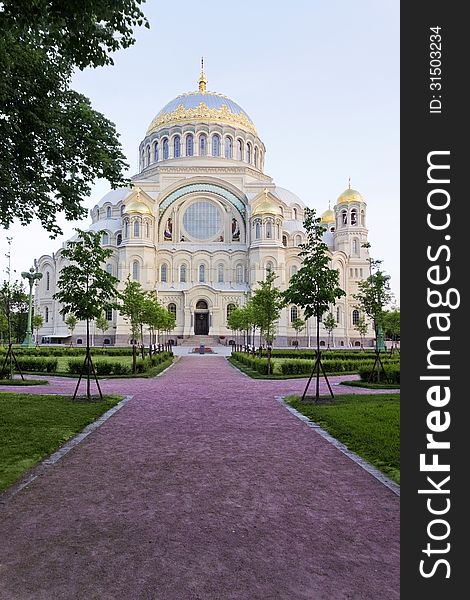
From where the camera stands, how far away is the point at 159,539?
5.24 m

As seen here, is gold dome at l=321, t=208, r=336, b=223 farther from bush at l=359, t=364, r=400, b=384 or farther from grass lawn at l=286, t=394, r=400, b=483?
grass lawn at l=286, t=394, r=400, b=483

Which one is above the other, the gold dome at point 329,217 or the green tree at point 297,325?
the gold dome at point 329,217

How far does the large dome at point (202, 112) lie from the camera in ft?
256

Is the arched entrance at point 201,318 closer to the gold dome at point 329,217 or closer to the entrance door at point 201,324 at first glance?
the entrance door at point 201,324

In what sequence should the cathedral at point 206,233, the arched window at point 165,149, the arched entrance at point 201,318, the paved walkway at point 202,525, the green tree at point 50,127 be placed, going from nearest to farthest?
the paved walkway at point 202,525, the green tree at point 50,127, the arched entrance at point 201,318, the cathedral at point 206,233, the arched window at point 165,149

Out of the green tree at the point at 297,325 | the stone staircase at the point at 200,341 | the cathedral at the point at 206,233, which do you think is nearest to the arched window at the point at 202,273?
the cathedral at the point at 206,233

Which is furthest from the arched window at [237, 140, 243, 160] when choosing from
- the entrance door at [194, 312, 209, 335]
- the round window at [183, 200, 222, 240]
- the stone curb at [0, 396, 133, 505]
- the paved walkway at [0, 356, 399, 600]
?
the paved walkway at [0, 356, 399, 600]

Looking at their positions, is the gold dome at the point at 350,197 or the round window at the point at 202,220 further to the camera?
the gold dome at the point at 350,197

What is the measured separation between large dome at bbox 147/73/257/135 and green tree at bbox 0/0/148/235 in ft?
214

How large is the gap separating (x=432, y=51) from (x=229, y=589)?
516 cm

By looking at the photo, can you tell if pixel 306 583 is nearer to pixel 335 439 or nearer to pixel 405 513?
pixel 405 513

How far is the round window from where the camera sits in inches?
2933

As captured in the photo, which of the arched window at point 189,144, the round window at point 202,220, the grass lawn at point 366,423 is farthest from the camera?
the arched window at point 189,144

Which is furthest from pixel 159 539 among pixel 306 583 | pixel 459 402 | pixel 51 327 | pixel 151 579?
pixel 51 327
